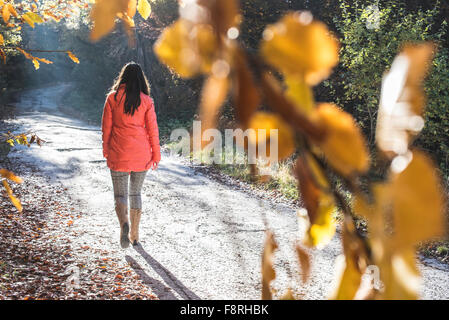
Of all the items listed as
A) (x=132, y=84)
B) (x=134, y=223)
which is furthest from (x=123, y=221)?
(x=132, y=84)

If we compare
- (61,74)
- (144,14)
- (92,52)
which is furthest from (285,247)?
(61,74)

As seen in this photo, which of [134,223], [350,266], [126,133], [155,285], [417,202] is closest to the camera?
[417,202]

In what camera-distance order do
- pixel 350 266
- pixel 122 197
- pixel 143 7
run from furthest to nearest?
pixel 122 197, pixel 143 7, pixel 350 266

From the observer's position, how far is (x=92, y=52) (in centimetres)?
2033

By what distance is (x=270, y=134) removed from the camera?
0.29 meters

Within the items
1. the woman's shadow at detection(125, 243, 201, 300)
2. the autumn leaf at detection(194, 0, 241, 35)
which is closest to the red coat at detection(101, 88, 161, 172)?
the woman's shadow at detection(125, 243, 201, 300)

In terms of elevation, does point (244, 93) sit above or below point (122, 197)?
above

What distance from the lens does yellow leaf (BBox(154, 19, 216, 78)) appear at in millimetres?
254

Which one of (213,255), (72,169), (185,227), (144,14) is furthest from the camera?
(72,169)

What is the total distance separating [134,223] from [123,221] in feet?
0.56

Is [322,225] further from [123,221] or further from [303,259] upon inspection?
[123,221]

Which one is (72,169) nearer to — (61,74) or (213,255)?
(213,255)

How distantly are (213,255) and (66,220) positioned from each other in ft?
6.72

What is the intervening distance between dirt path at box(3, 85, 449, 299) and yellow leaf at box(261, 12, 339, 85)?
46.3 inches
